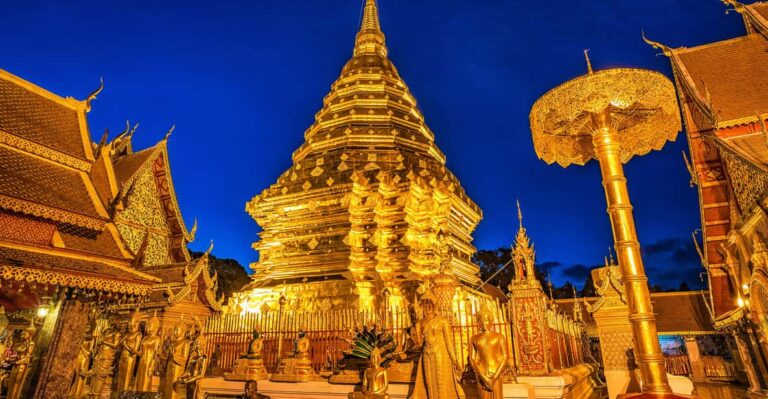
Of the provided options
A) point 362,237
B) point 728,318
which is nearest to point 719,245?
point 728,318

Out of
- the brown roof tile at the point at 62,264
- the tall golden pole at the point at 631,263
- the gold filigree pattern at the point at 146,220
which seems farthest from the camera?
the gold filigree pattern at the point at 146,220

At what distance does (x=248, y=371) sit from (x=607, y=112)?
651 cm

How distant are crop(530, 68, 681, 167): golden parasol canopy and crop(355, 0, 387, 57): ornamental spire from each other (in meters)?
13.8

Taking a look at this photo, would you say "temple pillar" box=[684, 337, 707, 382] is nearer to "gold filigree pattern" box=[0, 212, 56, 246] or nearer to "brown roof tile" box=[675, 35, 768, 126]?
"brown roof tile" box=[675, 35, 768, 126]

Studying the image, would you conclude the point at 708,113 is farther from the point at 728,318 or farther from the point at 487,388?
the point at 487,388

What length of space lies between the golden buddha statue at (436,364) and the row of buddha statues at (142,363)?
334 cm

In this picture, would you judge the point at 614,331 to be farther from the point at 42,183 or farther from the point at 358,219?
the point at 42,183

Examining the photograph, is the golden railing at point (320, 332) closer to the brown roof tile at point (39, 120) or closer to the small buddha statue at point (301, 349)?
the small buddha statue at point (301, 349)

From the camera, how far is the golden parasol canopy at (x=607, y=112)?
4.62 metres

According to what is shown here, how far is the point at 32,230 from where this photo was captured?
253 inches

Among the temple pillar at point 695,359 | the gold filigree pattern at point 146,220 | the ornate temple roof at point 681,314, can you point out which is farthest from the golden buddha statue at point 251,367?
the temple pillar at point 695,359

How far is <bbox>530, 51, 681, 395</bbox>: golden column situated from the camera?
3.87 meters

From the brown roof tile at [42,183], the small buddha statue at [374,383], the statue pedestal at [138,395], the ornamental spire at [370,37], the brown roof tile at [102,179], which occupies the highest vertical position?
the ornamental spire at [370,37]

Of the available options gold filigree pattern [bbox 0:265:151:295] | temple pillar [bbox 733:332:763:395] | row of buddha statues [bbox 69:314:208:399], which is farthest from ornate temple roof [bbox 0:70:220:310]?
temple pillar [bbox 733:332:763:395]
